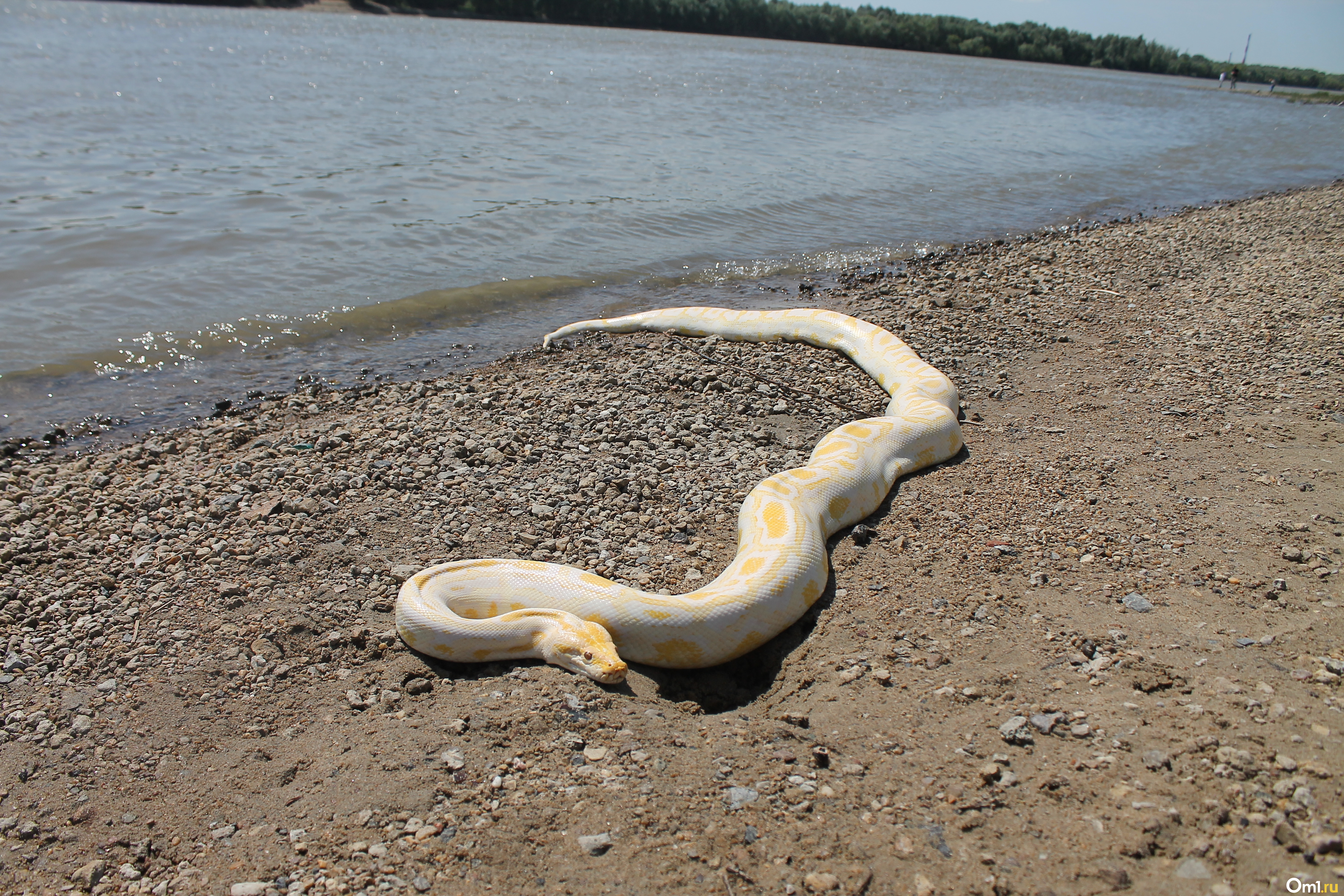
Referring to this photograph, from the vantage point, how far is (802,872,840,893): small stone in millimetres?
2809

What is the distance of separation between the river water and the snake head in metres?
5.46

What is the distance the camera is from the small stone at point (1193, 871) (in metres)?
2.61

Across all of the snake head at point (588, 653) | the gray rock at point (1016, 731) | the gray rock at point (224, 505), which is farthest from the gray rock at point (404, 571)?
the gray rock at point (1016, 731)

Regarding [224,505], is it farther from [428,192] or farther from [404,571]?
[428,192]

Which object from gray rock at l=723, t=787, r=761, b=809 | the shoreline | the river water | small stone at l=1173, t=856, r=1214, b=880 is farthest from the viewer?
the river water

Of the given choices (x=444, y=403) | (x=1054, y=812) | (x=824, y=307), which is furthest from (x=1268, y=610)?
(x=824, y=307)

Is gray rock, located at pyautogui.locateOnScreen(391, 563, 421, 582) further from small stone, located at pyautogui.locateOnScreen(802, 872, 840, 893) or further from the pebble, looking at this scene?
the pebble

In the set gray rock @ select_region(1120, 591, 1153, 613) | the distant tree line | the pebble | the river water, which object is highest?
the distant tree line

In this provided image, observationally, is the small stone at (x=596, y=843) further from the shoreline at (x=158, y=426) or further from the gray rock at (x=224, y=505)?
the shoreline at (x=158, y=426)

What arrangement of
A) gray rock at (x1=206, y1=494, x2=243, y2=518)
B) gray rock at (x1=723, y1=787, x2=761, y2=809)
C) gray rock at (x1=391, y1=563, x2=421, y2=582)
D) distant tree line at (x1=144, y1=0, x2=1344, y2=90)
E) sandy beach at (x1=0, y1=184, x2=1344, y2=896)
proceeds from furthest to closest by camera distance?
distant tree line at (x1=144, y1=0, x2=1344, y2=90), gray rock at (x1=206, y1=494, x2=243, y2=518), gray rock at (x1=391, y1=563, x2=421, y2=582), gray rock at (x1=723, y1=787, x2=761, y2=809), sandy beach at (x1=0, y1=184, x2=1344, y2=896)

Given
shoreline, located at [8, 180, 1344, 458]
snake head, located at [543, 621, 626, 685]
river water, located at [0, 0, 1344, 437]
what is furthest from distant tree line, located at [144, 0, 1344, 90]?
snake head, located at [543, 621, 626, 685]

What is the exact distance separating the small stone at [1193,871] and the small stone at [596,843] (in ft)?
6.53

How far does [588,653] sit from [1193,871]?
A: 2644 mm

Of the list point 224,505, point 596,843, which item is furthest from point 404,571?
point 596,843
